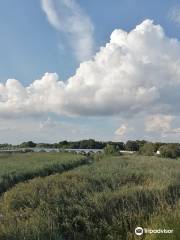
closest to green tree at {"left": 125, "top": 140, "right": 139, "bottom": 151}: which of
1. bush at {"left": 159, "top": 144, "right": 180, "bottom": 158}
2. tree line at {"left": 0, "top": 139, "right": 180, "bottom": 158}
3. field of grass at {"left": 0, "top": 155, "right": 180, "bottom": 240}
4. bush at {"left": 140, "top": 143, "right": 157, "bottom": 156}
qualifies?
tree line at {"left": 0, "top": 139, "right": 180, "bottom": 158}

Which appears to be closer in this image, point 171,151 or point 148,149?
point 171,151

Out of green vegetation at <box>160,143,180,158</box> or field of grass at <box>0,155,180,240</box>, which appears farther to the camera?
green vegetation at <box>160,143,180,158</box>

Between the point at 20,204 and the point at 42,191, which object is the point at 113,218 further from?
the point at 42,191

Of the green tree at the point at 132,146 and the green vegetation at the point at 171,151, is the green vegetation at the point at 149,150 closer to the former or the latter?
the green vegetation at the point at 171,151

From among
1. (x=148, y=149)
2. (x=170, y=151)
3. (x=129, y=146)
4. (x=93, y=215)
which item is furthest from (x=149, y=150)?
(x=93, y=215)

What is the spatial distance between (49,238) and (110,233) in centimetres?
129

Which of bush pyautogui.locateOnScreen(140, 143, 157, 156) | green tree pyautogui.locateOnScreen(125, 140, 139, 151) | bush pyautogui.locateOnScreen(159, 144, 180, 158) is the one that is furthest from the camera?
green tree pyautogui.locateOnScreen(125, 140, 139, 151)

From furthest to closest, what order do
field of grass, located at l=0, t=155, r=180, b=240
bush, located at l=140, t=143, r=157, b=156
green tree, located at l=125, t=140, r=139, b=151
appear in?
green tree, located at l=125, t=140, r=139, b=151, bush, located at l=140, t=143, r=157, b=156, field of grass, located at l=0, t=155, r=180, b=240

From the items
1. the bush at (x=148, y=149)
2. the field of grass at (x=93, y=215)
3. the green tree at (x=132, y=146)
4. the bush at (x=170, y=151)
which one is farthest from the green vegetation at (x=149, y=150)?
the field of grass at (x=93, y=215)

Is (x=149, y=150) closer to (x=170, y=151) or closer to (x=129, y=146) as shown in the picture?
(x=170, y=151)

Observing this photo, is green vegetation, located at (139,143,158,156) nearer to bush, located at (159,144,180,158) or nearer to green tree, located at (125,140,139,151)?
bush, located at (159,144,180,158)

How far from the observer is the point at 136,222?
8312 mm

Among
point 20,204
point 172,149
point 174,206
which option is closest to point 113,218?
point 174,206

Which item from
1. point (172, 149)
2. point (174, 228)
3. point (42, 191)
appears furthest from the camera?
point (172, 149)
